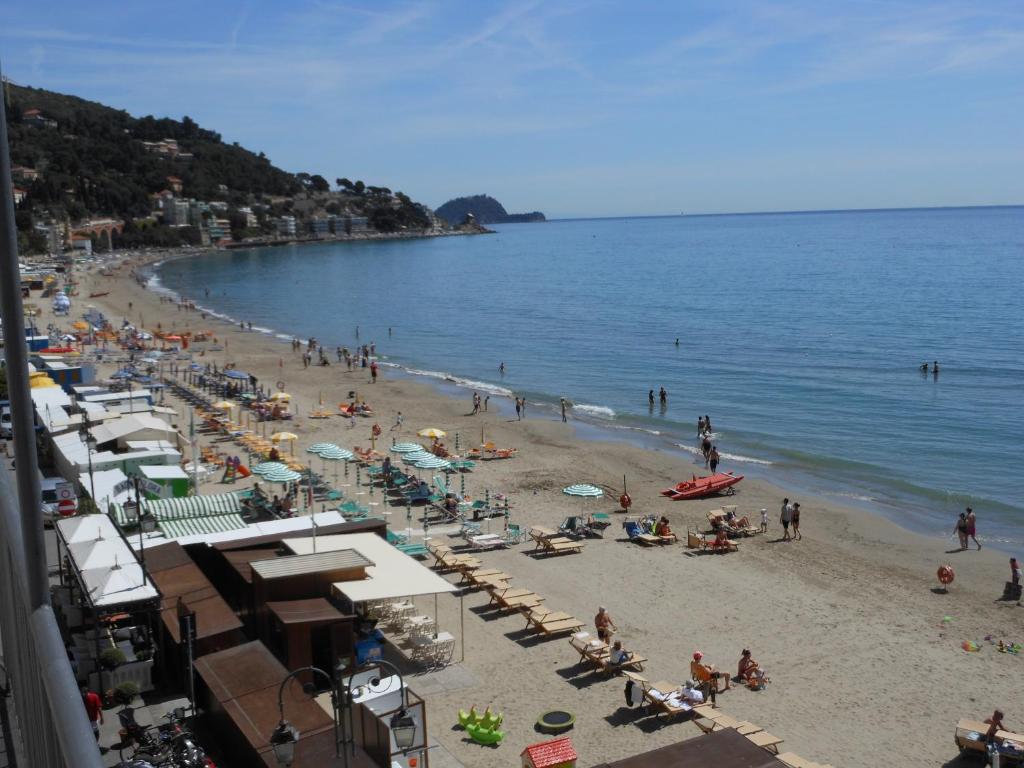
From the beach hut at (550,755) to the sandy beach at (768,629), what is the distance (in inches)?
28.1

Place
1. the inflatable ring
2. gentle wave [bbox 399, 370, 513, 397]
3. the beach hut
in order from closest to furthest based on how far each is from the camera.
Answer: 1. the beach hut
2. the inflatable ring
3. gentle wave [bbox 399, 370, 513, 397]

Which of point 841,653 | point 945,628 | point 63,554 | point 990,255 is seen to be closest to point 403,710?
point 841,653

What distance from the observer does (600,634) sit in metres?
15.2

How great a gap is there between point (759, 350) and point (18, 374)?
52103 mm

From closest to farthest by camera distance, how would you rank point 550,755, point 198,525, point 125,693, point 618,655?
1. point 550,755
2. point 125,693
3. point 618,655
4. point 198,525

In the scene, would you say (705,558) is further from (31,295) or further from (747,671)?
(31,295)

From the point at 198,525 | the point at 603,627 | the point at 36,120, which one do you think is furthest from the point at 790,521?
the point at 36,120

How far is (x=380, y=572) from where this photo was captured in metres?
14.4

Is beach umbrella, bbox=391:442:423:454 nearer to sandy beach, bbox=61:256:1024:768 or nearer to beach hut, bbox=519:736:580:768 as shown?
sandy beach, bbox=61:256:1024:768

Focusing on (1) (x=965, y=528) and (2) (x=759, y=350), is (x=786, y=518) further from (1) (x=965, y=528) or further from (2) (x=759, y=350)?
(2) (x=759, y=350)

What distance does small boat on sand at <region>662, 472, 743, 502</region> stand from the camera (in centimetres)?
2527

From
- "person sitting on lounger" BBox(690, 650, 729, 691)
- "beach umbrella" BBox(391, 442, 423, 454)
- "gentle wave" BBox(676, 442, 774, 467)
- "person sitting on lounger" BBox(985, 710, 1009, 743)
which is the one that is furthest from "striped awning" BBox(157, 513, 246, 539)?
"gentle wave" BBox(676, 442, 774, 467)

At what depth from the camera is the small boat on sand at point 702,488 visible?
25266 millimetres

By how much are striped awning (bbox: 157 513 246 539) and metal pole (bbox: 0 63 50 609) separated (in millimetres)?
14649
